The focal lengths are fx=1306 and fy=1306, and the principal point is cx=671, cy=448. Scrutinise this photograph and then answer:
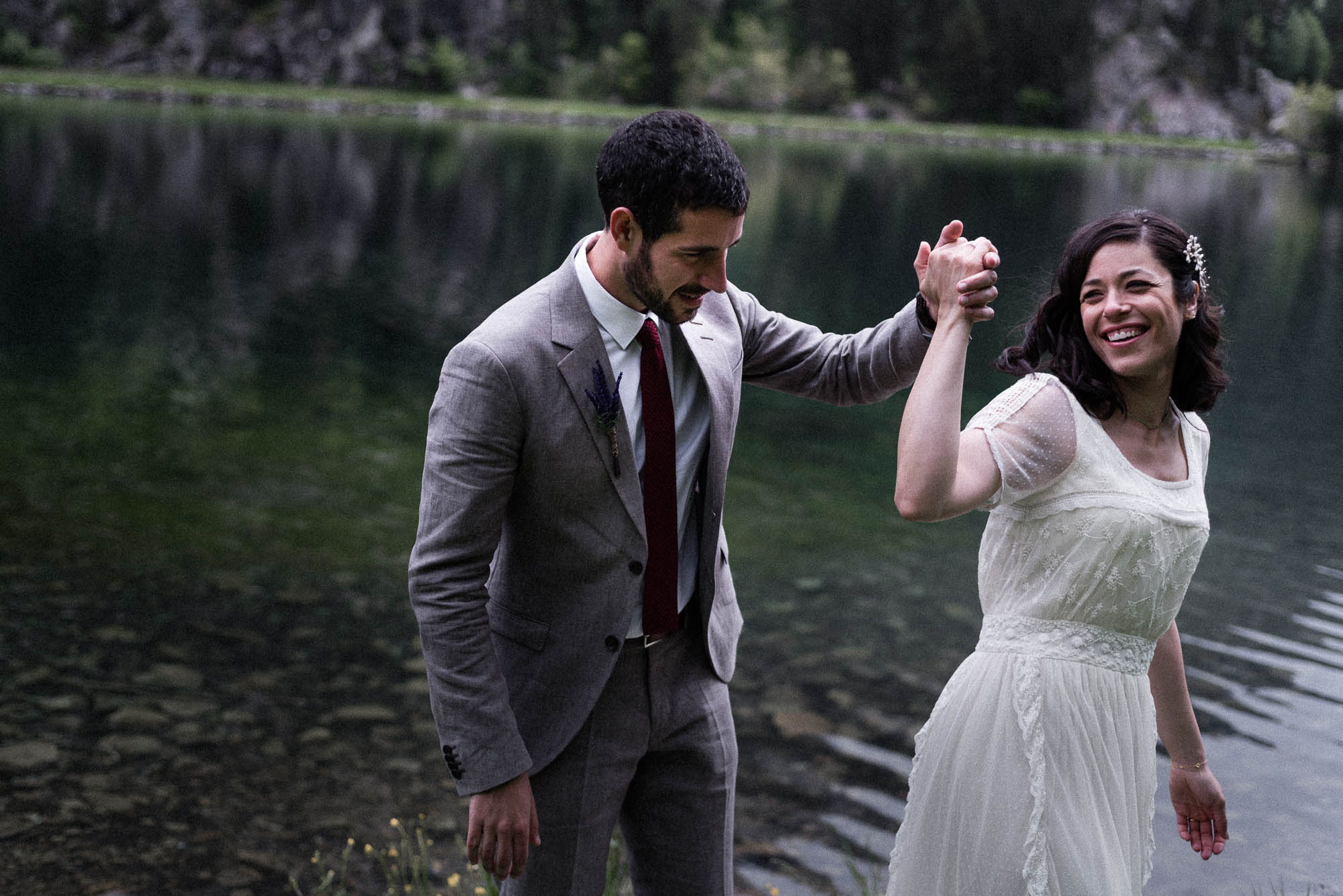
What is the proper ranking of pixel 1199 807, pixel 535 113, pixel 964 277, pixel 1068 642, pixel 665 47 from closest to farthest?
pixel 964 277 → pixel 1068 642 → pixel 1199 807 → pixel 535 113 → pixel 665 47

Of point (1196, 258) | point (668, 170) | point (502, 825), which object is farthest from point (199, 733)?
point (1196, 258)

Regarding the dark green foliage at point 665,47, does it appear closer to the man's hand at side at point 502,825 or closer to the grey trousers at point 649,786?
the grey trousers at point 649,786

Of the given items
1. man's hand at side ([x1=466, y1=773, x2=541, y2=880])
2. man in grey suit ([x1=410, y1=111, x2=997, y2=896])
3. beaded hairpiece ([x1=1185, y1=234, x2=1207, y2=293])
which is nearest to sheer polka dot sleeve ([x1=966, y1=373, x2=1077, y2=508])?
man in grey suit ([x1=410, y1=111, x2=997, y2=896])

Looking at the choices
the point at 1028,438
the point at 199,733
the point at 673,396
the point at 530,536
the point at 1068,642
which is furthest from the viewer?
the point at 199,733

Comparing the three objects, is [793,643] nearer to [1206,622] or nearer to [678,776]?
[1206,622]

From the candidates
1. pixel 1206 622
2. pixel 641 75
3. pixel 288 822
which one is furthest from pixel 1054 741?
pixel 641 75

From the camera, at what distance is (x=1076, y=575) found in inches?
99.3

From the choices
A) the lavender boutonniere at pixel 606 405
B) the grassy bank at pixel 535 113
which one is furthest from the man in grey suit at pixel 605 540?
the grassy bank at pixel 535 113

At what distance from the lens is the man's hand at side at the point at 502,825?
257 centimetres

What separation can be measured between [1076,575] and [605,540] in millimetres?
927

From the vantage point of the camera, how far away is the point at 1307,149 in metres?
62.8

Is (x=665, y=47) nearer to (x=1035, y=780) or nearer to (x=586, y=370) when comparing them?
(x=586, y=370)

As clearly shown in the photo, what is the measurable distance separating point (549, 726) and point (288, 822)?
9.63 ft

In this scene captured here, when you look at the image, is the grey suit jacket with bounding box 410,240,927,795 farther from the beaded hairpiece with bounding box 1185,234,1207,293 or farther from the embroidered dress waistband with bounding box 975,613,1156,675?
the beaded hairpiece with bounding box 1185,234,1207,293
